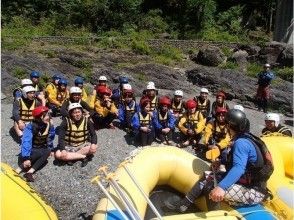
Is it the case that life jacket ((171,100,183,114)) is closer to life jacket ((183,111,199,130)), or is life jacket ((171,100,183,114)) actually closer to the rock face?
life jacket ((183,111,199,130))

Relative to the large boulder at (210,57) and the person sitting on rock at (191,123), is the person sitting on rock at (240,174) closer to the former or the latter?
the person sitting on rock at (191,123)

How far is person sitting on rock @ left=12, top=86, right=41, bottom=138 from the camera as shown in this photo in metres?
7.93

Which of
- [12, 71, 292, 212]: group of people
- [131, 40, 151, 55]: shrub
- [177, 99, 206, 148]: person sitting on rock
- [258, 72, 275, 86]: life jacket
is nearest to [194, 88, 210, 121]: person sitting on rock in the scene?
[12, 71, 292, 212]: group of people

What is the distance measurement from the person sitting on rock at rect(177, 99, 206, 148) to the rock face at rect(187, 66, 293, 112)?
5.77m

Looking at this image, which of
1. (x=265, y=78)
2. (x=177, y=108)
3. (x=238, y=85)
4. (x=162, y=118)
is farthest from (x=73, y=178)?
(x=238, y=85)

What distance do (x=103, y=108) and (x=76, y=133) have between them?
1748 millimetres

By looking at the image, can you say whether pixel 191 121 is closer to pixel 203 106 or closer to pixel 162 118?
pixel 162 118

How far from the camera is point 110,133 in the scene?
8883 mm

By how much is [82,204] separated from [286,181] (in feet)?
9.88

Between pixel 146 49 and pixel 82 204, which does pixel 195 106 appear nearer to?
pixel 82 204

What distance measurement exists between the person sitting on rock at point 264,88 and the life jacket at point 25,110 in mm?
7357

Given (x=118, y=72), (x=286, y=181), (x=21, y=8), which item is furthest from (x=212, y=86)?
(x=21, y=8)

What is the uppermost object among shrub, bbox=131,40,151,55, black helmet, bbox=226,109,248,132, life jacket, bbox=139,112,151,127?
black helmet, bbox=226,109,248,132

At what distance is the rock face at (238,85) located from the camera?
1406 cm
